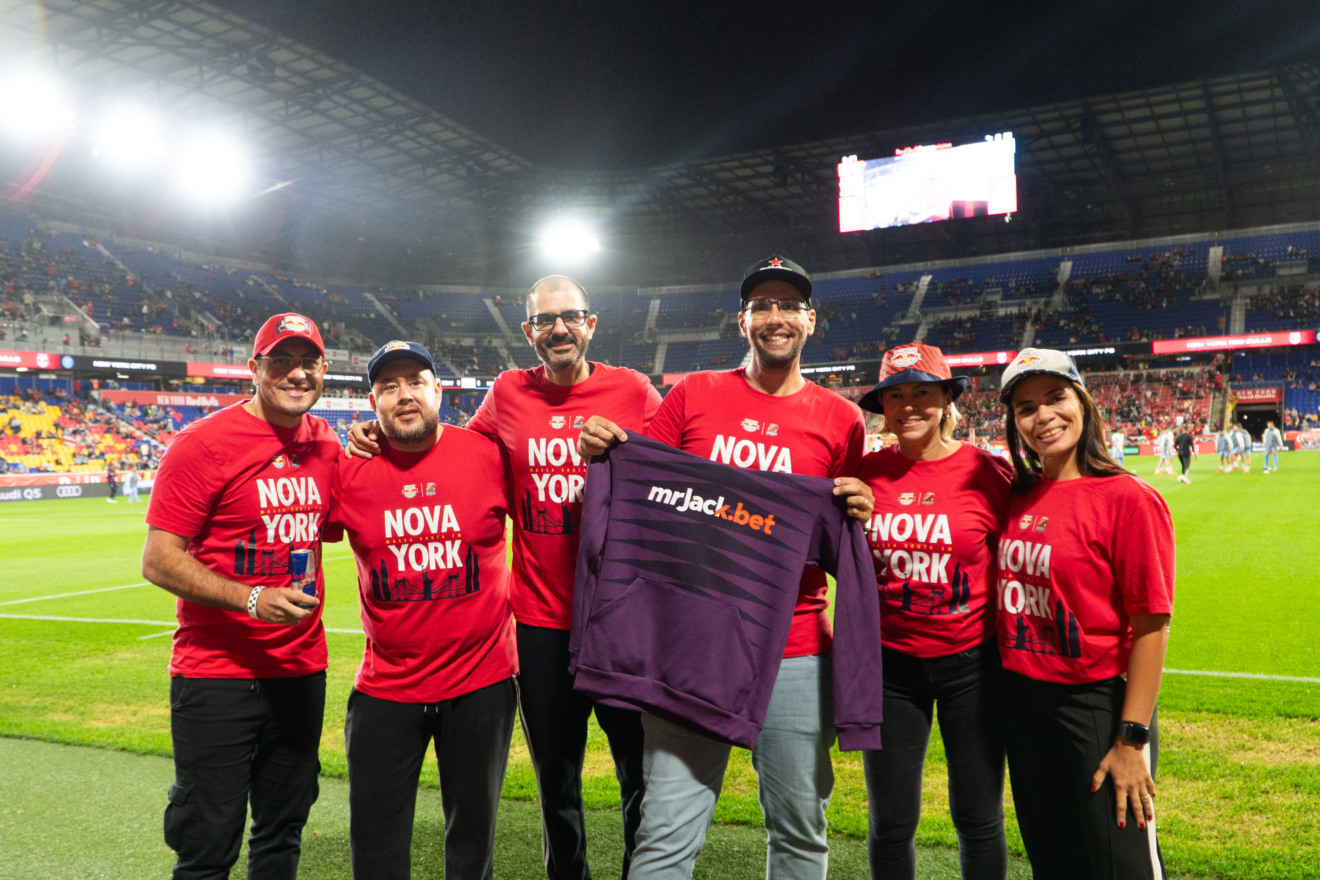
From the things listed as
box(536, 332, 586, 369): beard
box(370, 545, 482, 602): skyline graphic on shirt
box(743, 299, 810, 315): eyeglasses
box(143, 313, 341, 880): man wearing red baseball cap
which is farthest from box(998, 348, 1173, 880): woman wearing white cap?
box(143, 313, 341, 880): man wearing red baseball cap

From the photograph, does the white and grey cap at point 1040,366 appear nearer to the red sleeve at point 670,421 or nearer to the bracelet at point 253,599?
the red sleeve at point 670,421

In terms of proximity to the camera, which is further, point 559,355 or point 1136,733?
point 559,355

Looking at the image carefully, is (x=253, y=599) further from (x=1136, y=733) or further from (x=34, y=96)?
(x=34, y=96)

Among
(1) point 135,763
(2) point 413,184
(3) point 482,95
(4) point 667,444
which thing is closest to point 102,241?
(2) point 413,184

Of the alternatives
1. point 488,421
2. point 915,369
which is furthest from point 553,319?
point 915,369

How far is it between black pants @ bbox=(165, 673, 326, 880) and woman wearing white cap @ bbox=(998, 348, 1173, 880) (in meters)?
2.73

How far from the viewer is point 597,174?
145 ft

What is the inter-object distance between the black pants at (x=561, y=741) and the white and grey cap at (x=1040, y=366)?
1937mm

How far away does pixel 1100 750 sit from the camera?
2.42 metres

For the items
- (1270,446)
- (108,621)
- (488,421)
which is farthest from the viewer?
(1270,446)

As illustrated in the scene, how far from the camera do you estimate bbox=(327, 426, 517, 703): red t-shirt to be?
9.78 feet

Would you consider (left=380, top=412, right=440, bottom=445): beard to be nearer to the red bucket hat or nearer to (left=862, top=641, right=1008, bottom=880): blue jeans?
the red bucket hat

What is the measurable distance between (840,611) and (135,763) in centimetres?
498

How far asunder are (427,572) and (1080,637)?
7.55 ft
